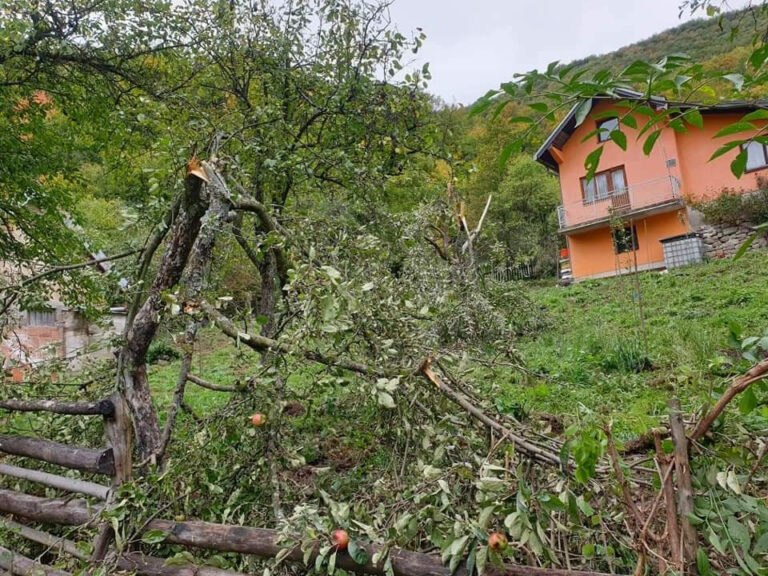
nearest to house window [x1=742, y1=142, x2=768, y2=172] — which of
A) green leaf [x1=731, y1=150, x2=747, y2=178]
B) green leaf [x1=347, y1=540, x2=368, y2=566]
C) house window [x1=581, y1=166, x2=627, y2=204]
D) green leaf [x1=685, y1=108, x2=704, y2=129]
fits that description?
house window [x1=581, y1=166, x2=627, y2=204]

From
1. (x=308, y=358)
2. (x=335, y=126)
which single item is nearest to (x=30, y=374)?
(x=308, y=358)

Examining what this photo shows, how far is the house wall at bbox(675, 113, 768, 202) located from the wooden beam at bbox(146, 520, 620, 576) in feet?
56.7

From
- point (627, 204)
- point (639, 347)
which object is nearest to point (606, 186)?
point (627, 204)

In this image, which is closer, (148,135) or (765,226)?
(765,226)

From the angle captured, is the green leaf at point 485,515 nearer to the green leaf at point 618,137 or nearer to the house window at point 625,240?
the green leaf at point 618,137

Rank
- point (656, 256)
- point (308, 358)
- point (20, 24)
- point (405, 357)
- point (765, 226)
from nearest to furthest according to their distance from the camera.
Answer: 1. point (765, 226)
2. point (308, 358)
3. point (405, 357)
4. point (20, 24)
5. point (656, 256)

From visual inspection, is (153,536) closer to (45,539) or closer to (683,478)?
(45,539)

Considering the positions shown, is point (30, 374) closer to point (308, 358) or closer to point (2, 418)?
point (2, 418)

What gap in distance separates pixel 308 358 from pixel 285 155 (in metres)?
2.65

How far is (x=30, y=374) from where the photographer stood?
3.38 metres

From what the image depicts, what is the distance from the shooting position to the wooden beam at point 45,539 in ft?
7.35

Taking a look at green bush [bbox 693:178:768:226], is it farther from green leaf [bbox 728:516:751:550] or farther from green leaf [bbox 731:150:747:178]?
green leaf [bbox 728:516:751:550]

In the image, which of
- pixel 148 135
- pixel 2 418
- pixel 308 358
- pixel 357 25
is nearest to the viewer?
pixel 308 358

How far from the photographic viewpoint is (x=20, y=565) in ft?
7.82
